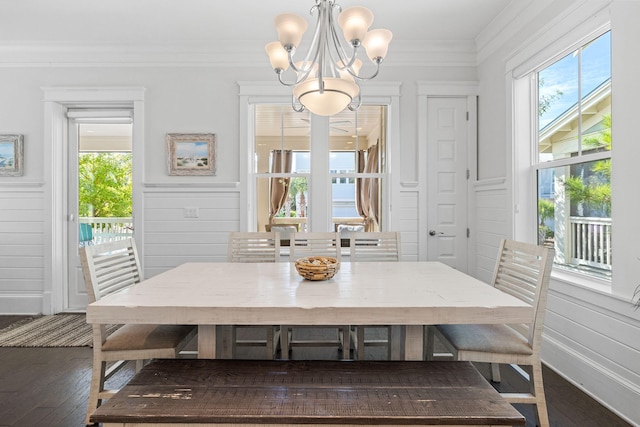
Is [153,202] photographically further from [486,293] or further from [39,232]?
[486,293]

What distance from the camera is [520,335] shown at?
181 centimetres

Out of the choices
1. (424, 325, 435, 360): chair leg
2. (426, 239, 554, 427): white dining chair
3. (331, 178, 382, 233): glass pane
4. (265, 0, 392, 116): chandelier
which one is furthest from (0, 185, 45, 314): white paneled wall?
(426, 239, 554, 427): white dining chair

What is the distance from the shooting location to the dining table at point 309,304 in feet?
4.53

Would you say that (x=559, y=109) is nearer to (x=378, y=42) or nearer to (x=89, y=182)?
(x=378, y=42)

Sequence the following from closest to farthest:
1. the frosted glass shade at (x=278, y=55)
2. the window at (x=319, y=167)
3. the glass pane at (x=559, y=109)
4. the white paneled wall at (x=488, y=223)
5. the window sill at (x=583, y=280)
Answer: the frosted glass shade at (x=278, y=55), the window sill at (x=583, y=280), the glass pane at (x=559, y=109), the white paneled wall at (x=488, y=223), the window at (x=319, y=167)

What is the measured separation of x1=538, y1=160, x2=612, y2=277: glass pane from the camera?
227cm

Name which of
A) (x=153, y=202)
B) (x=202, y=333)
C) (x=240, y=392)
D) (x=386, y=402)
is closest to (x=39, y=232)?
(x=153, y=202)

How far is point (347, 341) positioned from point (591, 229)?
173cm

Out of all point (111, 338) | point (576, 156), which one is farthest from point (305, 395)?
point (576, 156)

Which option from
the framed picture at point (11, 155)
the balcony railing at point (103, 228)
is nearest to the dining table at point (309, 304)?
the balcony railing at point (103, 228)

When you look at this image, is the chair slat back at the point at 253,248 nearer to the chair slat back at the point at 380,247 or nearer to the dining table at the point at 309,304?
the chair slat back at the point at 380,247

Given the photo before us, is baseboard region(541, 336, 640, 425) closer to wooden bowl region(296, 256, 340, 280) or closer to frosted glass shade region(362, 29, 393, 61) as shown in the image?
wooden bowl region(296, 256, 340, 280)

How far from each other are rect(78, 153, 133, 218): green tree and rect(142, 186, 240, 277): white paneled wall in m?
0.54

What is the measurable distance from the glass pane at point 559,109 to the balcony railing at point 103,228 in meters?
4.05
